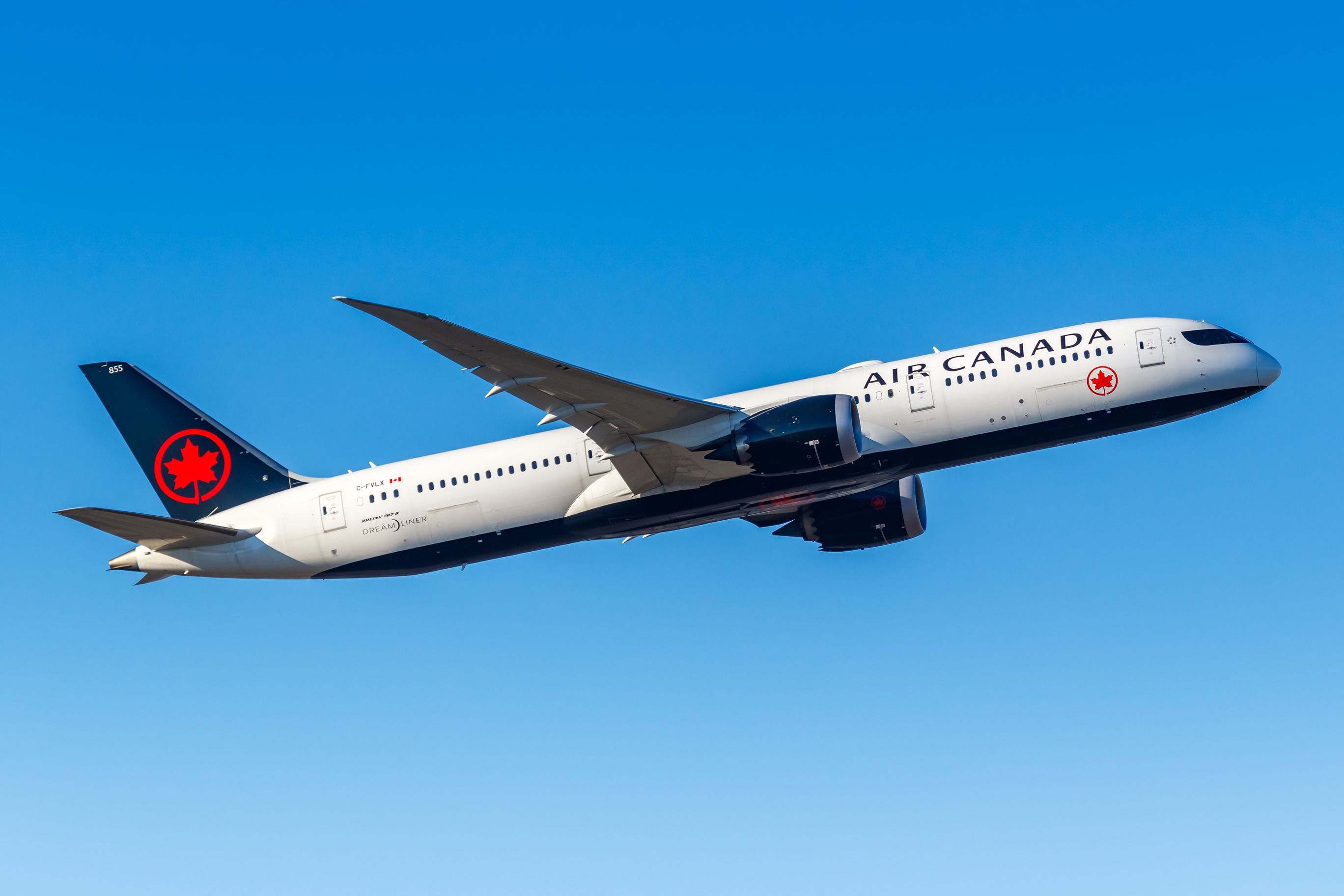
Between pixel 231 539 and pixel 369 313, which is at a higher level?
pixel 369 313

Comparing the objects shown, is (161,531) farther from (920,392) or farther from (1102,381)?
(1102,381)

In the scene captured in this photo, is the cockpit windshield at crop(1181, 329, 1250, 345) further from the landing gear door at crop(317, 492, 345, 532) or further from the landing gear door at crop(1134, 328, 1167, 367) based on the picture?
the landing gear door at crop(317, 492, 345, 532)

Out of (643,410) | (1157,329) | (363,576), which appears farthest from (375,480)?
(1157,329)

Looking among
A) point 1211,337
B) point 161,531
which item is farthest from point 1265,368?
point 161,531

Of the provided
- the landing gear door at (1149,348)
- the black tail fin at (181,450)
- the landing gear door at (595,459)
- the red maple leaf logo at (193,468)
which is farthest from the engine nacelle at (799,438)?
the red maple leaf logo at (193,468)

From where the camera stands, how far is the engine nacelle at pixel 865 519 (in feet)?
135

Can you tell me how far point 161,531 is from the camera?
38219mm

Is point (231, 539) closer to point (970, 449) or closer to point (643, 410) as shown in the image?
point (643, 410)

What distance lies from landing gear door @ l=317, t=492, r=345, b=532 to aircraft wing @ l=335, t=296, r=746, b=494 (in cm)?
788

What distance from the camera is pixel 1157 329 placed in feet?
116

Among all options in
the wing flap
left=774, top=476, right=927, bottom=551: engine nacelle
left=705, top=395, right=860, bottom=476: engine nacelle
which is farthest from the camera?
left=774, top=476, right=927, bottom=551: engine nacelle

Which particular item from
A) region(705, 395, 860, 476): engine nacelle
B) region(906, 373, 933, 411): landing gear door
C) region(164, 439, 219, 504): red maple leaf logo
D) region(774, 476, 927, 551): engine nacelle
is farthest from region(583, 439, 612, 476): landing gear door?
region(164, 439, 219, 504): red maple leaf logo

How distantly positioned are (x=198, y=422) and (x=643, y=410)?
54.5 feet

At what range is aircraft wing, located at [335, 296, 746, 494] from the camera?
3222cm
